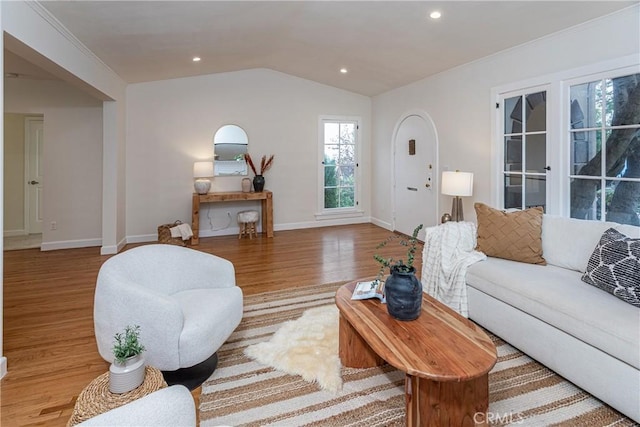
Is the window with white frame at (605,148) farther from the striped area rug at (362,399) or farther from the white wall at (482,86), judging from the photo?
the striped area rug at (362,399)

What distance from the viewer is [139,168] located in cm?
565

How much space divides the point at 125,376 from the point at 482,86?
4.50 metres

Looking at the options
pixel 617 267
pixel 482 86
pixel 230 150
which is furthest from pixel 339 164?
pixel 617 267

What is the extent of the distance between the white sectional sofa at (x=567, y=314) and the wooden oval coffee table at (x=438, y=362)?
638 mm

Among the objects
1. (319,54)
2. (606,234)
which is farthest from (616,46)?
(319,54)

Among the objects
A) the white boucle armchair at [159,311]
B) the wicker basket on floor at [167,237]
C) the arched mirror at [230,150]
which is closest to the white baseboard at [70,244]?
the wicker basket on floor at [167,237]

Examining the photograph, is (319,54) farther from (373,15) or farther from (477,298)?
(477,298)

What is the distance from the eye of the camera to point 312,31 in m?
4.21

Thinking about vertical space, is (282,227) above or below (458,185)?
below

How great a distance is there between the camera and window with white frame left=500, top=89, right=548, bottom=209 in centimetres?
357

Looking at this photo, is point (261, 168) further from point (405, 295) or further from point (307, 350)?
point (405, 295)

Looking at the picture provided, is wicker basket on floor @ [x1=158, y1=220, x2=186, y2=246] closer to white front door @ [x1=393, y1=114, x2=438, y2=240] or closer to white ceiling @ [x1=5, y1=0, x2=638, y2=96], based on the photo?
white ceiling @ [x1=5, y1=0, x2=638, y2=96]

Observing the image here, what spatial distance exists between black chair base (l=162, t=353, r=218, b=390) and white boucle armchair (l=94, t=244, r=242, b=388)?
38 mm

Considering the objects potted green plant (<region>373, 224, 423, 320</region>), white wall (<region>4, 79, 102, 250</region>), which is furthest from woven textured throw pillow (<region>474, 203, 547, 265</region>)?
white wall (<region>4, 79, 102, 250</region>)
